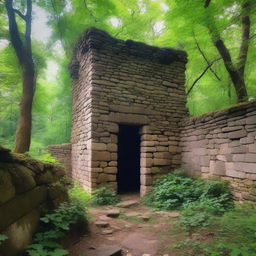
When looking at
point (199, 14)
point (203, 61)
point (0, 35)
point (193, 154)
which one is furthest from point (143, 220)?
point (203, 61)

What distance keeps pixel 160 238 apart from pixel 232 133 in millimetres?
3123

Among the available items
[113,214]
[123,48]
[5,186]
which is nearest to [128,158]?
[123,48]

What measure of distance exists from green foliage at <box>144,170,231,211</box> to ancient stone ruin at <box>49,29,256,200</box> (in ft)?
1.06

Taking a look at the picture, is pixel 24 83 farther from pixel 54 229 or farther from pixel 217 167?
pixel 217 167

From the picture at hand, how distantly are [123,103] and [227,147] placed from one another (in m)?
3.05

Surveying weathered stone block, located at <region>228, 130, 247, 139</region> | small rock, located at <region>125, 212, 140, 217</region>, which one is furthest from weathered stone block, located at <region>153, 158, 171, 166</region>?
weathered stone block, located at <region>228, 130, 247, 139</region>

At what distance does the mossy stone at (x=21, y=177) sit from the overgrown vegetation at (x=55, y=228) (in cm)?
47

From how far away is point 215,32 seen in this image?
22.4 feet

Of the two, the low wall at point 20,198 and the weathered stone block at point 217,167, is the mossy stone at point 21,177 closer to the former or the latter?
the low wall at point 20,198

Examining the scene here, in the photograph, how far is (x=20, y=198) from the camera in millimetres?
2496

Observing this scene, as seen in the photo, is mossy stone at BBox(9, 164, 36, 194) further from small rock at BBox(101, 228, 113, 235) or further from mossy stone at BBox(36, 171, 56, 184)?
small rock at BBox(101, 228, 113, 235)

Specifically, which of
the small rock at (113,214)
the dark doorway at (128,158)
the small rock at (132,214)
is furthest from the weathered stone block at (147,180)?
the dark doorway at (128,158)

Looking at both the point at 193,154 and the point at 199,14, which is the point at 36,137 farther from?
the point at 199,14

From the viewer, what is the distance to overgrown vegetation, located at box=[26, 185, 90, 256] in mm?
2354
